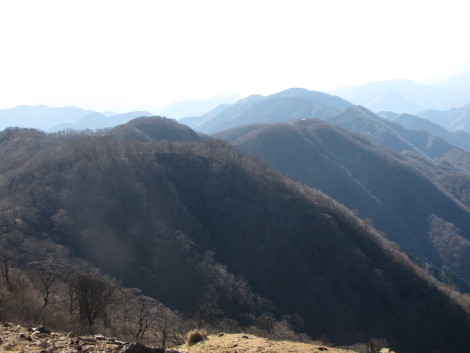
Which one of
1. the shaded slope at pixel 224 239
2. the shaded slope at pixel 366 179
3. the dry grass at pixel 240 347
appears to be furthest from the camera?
the shaded slope at pixel 366 179

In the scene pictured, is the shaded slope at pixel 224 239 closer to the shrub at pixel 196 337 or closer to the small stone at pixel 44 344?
the shrub at pixel 196 337

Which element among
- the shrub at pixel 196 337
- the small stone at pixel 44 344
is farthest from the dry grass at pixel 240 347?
the small stone at pixel 44 344

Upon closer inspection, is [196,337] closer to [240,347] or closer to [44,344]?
[240,347]

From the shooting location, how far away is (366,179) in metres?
146

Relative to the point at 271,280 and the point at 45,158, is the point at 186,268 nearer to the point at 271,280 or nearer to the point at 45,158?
the point at 271,280

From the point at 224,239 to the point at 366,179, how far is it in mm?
97325

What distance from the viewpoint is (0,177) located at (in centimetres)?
6556

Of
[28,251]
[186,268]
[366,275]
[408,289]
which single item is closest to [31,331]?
[28,251]

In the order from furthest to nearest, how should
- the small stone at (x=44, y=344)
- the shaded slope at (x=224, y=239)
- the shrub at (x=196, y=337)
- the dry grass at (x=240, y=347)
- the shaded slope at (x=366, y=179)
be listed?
the shaded slope at (x=366, y=179), the shaded slope at (x=224, y=239), the shrub at (x=196, y=337), the dry grass at (x=240, y=347), the small stone at (x=44, y=344)

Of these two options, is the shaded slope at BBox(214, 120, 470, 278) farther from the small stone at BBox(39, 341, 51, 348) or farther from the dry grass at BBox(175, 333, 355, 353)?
the small stone at BBox(39, 341, 51, 348)

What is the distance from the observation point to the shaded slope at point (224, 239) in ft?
178

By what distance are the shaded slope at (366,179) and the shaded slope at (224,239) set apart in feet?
187

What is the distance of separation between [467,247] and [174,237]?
9875 cm

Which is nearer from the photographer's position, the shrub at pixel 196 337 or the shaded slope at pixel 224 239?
the shrub at pixel 196 337
